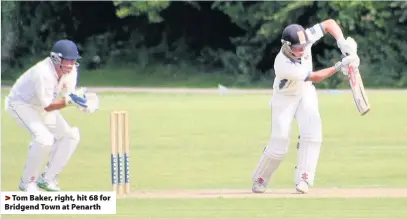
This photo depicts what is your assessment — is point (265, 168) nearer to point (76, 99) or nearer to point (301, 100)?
point (301, 100)

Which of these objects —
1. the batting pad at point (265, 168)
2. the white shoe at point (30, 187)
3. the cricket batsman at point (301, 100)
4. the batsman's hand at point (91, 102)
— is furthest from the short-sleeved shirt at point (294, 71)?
the white shoe at point (30, 187)

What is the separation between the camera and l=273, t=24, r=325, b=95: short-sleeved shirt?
35.4ft

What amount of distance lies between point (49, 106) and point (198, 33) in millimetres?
24923

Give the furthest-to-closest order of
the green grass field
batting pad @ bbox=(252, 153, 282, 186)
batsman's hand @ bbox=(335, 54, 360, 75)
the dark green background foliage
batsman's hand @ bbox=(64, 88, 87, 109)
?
the dark green background foliage, batting pad @ bbox=(252, 153, 282, 186), batsman's hand @ bbox=(335, 54, 360, 75), batsman's hand @ bbox=(64, 88, 87, 109), the green grass field

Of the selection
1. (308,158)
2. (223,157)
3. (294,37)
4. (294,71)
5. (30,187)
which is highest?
(294,37)

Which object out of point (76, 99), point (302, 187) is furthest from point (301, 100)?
point (76, 99)

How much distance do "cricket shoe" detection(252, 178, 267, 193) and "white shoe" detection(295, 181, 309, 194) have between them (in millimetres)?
446

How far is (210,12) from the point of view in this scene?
3531 centimetres

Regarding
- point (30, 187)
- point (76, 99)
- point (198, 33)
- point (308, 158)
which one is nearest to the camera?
point (76, 99)

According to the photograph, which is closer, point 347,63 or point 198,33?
point 347,63

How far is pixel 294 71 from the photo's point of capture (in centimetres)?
1077

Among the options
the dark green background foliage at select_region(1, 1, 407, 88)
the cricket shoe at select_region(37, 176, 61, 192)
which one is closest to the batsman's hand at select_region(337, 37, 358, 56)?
the cricket shoe at select_region(37, 176, 61, 192)

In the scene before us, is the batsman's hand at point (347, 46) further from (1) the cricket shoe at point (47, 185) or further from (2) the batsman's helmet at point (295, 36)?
(1) the cricket shoe at point (47, 185)

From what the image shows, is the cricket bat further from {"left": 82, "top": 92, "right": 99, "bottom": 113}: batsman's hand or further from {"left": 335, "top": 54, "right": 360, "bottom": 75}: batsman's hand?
{"left": 82, "top": 92, "right": 99, "bottom": 113}: batsman's hand
